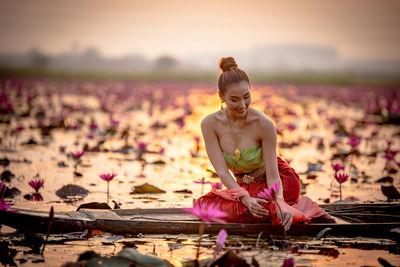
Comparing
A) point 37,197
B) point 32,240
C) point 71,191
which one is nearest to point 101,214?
point 32,240

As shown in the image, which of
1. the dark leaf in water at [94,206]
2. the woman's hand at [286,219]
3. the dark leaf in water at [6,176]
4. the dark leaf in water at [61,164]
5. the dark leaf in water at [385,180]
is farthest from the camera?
the dark leaf in water at [61,164]

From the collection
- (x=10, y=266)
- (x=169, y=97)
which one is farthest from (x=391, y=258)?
(x=169, y=97)

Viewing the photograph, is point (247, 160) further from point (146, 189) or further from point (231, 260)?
point (146, 189)

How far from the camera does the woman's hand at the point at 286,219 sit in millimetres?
3363

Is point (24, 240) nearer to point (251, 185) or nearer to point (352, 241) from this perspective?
point (251, 185)

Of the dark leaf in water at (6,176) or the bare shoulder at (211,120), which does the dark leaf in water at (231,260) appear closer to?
the bare shoulder at (211,120)

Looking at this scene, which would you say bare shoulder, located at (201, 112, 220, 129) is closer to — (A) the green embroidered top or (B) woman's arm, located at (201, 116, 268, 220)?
(B) woman's arm, located at (201, 116, 268, 220)

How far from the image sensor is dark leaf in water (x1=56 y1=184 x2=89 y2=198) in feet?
15.1

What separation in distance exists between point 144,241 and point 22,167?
3032 millimetres

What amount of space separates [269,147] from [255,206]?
48 cm

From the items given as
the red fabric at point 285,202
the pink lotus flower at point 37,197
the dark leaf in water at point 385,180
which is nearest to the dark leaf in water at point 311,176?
the dark leaf in water at point 385,180

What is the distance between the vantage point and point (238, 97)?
Answer: 3.52 metres

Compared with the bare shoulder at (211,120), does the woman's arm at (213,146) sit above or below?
below

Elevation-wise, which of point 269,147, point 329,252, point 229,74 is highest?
point 229,74
